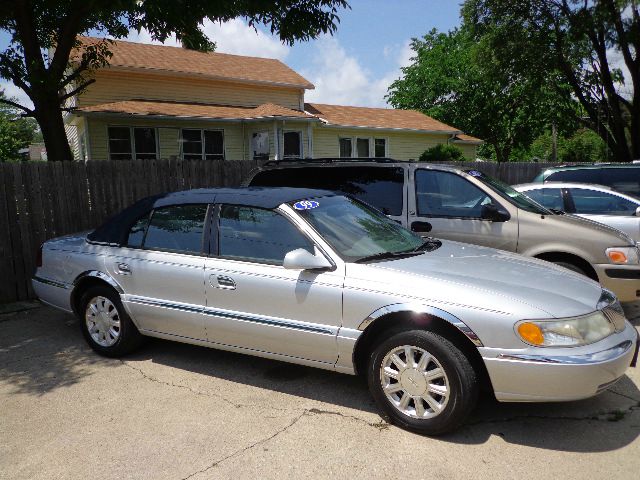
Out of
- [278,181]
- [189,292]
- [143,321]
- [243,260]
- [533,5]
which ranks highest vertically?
[533,5]

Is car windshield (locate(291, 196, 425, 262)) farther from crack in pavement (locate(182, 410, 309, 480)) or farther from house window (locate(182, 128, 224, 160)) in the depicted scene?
house window (locate(182, 128, 224, 160))

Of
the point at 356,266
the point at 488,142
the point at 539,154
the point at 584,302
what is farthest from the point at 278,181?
the point at 539,154

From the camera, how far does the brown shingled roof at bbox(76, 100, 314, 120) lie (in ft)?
56.7

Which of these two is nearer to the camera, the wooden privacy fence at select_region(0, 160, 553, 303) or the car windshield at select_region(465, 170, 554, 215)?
the car windshield at select_region(465, 170, 554, 215)

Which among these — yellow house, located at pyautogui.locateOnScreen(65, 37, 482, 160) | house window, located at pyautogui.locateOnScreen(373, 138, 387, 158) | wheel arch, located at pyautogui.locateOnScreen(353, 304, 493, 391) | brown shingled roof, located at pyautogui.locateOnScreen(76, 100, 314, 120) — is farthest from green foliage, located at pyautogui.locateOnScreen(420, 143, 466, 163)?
wheel arch, located at pyautogui.locateOnScreen(353, 304, 493, 391)

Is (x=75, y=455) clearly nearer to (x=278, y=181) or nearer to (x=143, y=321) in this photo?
(x=143, y=321)

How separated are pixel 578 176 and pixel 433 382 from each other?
6.40 meters

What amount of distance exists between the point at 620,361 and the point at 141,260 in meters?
3.74

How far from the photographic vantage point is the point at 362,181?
645 cm

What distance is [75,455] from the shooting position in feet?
10.9

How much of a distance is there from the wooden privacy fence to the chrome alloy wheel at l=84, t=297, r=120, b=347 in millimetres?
2651

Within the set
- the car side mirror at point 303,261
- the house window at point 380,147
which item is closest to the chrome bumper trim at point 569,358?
the car side mirror at point 303,261

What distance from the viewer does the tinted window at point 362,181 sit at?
630 centimetres

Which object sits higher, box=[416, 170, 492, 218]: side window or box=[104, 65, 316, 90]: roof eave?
box=[104, 65, 316, 90]: roof eave
